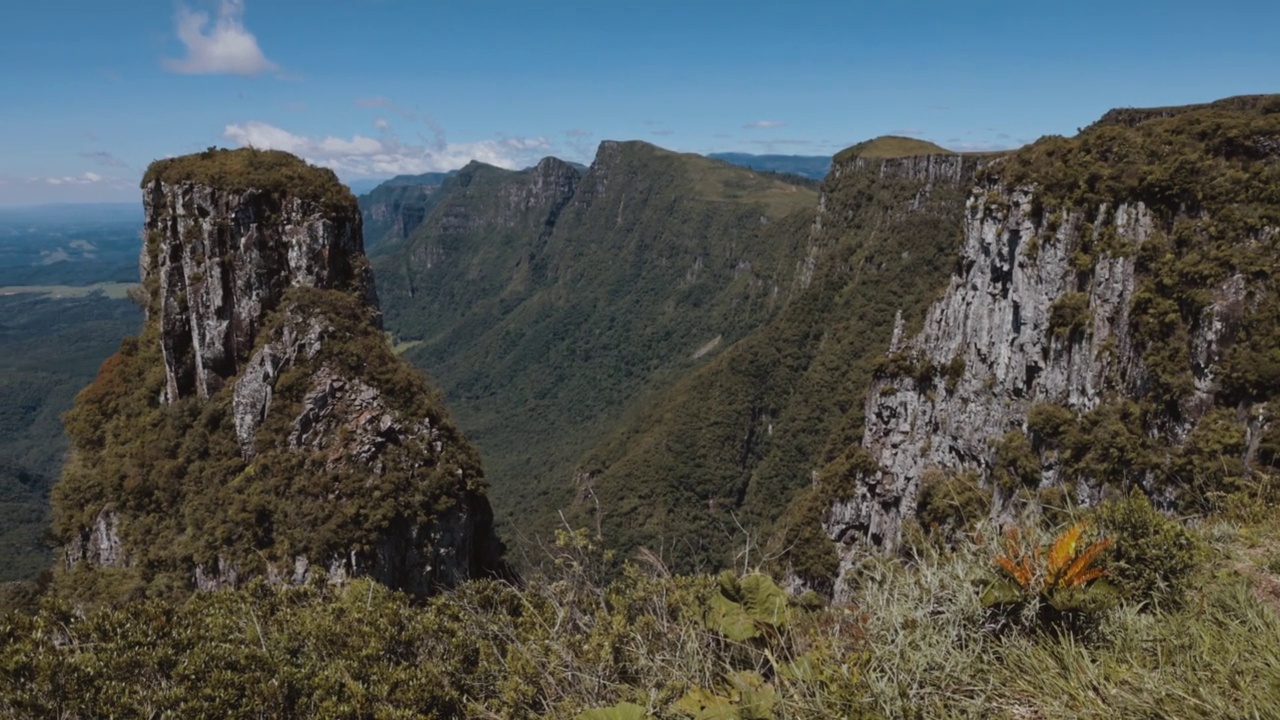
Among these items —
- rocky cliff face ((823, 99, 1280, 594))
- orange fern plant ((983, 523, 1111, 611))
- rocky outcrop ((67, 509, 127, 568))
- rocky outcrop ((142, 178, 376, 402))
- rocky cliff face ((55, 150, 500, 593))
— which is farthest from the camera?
rocky outcrop ((142, 178, 376, 402))

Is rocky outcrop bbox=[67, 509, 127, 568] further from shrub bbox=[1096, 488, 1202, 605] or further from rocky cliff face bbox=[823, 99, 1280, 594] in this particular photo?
shrub bbox=[1096, 488, 1202, 605]

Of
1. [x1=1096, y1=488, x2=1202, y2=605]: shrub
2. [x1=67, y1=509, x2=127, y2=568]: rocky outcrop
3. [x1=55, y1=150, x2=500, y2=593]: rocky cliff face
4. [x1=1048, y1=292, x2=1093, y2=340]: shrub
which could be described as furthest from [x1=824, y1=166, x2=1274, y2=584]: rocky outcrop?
[x1=67, y1=509, x2=127, y2=568]: rocky outcrop

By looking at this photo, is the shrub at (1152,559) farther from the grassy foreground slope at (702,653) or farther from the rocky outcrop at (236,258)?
the rocky outcrop at (236,258)

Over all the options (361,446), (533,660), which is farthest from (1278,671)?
(361,446)

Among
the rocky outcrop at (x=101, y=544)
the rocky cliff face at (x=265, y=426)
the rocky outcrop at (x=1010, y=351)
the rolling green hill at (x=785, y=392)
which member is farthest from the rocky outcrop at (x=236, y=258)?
the rolling green hill at (x=785, y=392)

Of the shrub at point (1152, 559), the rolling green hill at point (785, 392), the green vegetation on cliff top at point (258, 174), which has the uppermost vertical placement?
the green vegetation on cliff top at point (258, 174)

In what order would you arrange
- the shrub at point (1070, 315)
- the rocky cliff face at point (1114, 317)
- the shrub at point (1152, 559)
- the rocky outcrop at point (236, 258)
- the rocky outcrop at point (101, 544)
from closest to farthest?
the shrub at point (1152, 559) < the rocky cliff face at point (1114, 317) < the rocky outcrop at point (101, 544) < the shrub at point (1070, 315) < the rocky outcrop at point (236, 258)

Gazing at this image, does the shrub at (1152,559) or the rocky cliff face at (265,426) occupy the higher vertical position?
the shrub at (1152,559)

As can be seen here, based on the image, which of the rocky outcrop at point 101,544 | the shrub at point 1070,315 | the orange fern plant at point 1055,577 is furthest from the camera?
the shrub at point 1070,315
